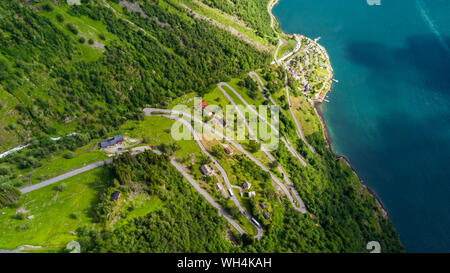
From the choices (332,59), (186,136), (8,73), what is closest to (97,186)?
(186,136)

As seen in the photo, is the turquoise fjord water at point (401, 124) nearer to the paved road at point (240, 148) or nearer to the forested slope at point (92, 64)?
the paved road at point (240, 148)

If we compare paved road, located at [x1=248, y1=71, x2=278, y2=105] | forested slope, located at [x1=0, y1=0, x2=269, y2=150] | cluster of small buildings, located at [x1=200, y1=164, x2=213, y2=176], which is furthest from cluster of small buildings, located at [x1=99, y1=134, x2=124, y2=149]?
paved road, located at [x1=248, y1=71, x2=278, y2=105]

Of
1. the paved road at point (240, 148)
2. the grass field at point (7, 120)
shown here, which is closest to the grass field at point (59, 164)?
the grass field at point (7, 120)

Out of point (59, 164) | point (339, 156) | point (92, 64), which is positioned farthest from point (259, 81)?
point (59, 164)

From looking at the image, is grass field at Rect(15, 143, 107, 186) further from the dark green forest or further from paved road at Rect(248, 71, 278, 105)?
paved road at Rect(248, 71, 278, 105)

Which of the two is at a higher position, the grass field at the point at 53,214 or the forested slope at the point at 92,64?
the forested slope at the point at 92,64

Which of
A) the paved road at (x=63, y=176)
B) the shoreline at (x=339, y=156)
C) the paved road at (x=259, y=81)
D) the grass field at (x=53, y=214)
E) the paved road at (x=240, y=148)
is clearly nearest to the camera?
the grass field at (x=53, y=214)
